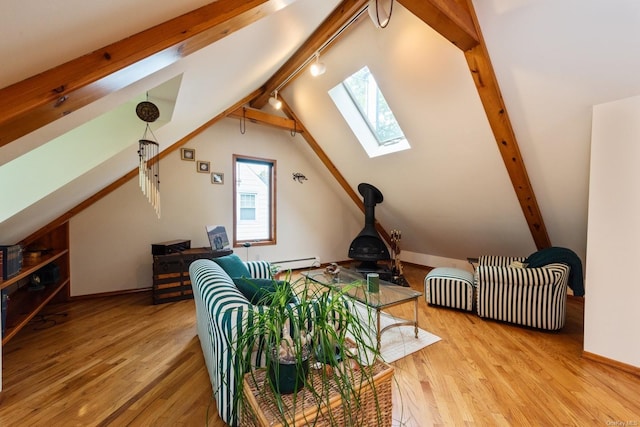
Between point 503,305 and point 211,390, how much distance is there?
117 inches

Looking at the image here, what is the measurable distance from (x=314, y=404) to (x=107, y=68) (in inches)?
57.3

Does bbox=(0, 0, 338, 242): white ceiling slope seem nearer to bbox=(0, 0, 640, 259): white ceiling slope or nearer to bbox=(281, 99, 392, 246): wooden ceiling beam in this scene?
bbox=(0, 0, 640, 259): white ceiling slope

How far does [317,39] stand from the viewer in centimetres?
264

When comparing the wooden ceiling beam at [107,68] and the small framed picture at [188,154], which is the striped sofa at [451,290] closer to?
the wooden ceiling beam at [107,68]

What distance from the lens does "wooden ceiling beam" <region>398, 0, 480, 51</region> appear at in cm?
173

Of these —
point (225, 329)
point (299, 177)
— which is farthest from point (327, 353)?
point (299, 177)

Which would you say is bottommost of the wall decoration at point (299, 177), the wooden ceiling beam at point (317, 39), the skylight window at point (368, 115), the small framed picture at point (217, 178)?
the small framed picture at point (217, 178)

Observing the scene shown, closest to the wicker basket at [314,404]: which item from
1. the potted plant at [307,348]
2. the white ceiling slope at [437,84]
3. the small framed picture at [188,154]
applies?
the potted plant at [307,348]

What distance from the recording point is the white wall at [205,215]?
343cm

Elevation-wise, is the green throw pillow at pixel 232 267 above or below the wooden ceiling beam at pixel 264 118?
below

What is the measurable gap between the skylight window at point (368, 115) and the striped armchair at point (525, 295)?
192 cm

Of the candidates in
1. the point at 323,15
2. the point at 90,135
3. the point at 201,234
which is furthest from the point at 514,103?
the point at 201,234

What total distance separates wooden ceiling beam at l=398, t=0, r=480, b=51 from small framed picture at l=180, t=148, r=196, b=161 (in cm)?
Answer: 342

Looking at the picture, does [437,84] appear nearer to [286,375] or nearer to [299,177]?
[286,375]
